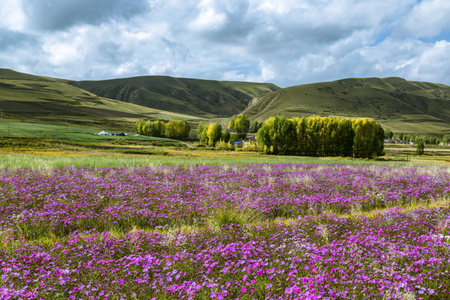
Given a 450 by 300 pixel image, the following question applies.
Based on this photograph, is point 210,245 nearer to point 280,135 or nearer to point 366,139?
point 280,135

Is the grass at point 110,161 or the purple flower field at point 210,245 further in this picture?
the grass at point 110,161

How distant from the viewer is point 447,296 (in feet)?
15.3

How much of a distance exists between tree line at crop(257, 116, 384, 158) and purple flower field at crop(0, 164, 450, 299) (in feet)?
250

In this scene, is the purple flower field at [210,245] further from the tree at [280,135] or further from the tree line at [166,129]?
the tree line at [166,129]

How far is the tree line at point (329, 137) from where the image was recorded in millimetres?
84625

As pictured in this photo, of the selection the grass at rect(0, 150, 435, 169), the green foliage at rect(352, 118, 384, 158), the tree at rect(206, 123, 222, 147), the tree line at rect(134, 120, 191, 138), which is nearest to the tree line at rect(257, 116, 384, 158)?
the green foliage at rect(352, 118, 384, 158)

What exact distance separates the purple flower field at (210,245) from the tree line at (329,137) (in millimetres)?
76079

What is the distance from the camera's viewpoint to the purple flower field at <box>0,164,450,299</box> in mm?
4926

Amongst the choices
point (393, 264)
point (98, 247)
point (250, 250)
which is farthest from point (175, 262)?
point (393, 264)

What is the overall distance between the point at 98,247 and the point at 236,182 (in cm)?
897

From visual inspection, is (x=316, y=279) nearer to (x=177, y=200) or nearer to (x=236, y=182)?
(x=177, y=200)

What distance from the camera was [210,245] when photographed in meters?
6.72

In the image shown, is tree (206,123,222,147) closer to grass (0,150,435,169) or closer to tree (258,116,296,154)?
tree (258,116,296,154)

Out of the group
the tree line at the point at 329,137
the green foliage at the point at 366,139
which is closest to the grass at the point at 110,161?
the tree line at the point at 329,137
